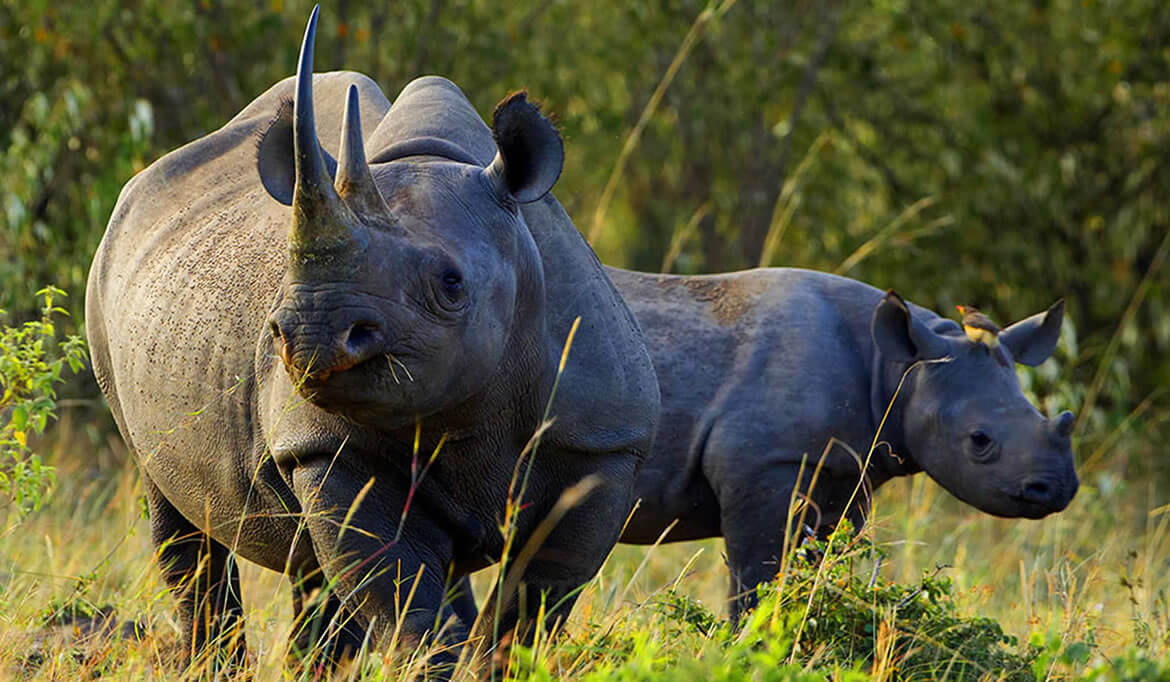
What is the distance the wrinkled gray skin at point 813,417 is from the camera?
226 inches

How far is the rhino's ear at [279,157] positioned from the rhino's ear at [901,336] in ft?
7.99

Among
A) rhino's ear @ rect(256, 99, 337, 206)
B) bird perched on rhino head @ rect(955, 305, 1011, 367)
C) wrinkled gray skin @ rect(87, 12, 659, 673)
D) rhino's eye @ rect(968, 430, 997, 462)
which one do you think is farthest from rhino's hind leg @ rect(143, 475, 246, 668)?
bird perched on rhino head @ rect(955, 305, 1011, 367)

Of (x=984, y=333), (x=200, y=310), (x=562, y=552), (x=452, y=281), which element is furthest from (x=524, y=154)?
(x=984, y=333)

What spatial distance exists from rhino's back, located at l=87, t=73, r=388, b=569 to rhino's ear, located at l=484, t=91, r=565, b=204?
1.83 ft

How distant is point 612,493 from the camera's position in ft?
13.5

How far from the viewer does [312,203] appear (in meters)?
3.41

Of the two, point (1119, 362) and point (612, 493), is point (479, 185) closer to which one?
point (612, 493)

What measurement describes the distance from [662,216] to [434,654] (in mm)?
8019

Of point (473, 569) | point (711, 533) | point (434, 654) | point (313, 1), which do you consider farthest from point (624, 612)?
point (313, 1)

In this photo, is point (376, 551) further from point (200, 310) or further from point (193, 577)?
point (193, 577)

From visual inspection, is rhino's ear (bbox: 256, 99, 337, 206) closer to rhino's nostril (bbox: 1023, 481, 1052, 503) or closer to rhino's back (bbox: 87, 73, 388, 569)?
rhino's back (bbox: 87, 73, 388, 569)

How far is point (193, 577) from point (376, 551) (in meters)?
1.36

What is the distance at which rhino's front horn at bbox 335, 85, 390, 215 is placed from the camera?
3.51 meters

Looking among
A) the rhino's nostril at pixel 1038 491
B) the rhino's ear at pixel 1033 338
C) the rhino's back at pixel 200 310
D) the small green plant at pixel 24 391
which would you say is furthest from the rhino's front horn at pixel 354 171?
the rhino's ear at pixel 1033 338
